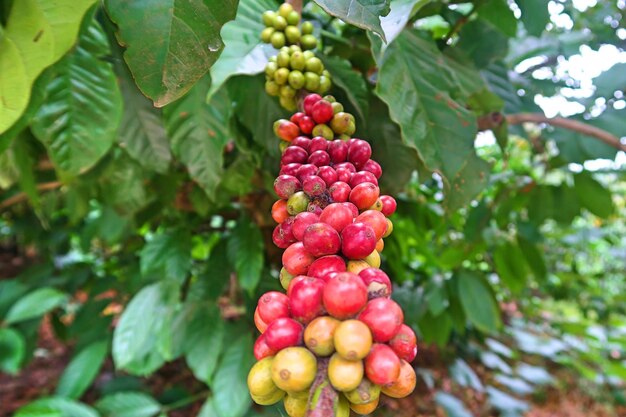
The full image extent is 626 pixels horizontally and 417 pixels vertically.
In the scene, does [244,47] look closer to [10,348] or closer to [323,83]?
[323,83]

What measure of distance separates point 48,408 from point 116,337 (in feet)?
1.14

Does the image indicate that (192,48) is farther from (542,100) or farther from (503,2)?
(542,100)

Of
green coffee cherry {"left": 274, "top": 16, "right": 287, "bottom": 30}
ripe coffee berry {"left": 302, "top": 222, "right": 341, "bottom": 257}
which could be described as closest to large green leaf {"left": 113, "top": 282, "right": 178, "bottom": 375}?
green coffee cherry {"left": 274, "top": 16, "right": 287, "bottom": 30}

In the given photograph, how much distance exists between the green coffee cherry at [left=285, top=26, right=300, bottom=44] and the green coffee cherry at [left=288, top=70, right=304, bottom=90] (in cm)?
7

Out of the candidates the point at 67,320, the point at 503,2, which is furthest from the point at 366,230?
the point at 67,320

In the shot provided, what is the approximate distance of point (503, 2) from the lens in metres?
0.79

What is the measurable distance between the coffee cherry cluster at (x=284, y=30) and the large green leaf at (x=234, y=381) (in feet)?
2.58

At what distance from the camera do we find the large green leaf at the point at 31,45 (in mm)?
422

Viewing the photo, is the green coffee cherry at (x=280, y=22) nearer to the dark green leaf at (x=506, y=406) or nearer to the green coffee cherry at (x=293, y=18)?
the green coffee cherry at (x=293, y=18)

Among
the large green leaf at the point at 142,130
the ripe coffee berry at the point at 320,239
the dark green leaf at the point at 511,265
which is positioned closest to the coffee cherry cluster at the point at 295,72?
the ripe coffee berry at the point at 320,239

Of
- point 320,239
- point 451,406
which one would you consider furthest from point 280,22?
point 451,406

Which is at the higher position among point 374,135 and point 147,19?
point 147,19

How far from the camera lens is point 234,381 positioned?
109 cm

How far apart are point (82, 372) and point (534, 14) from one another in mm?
1670
